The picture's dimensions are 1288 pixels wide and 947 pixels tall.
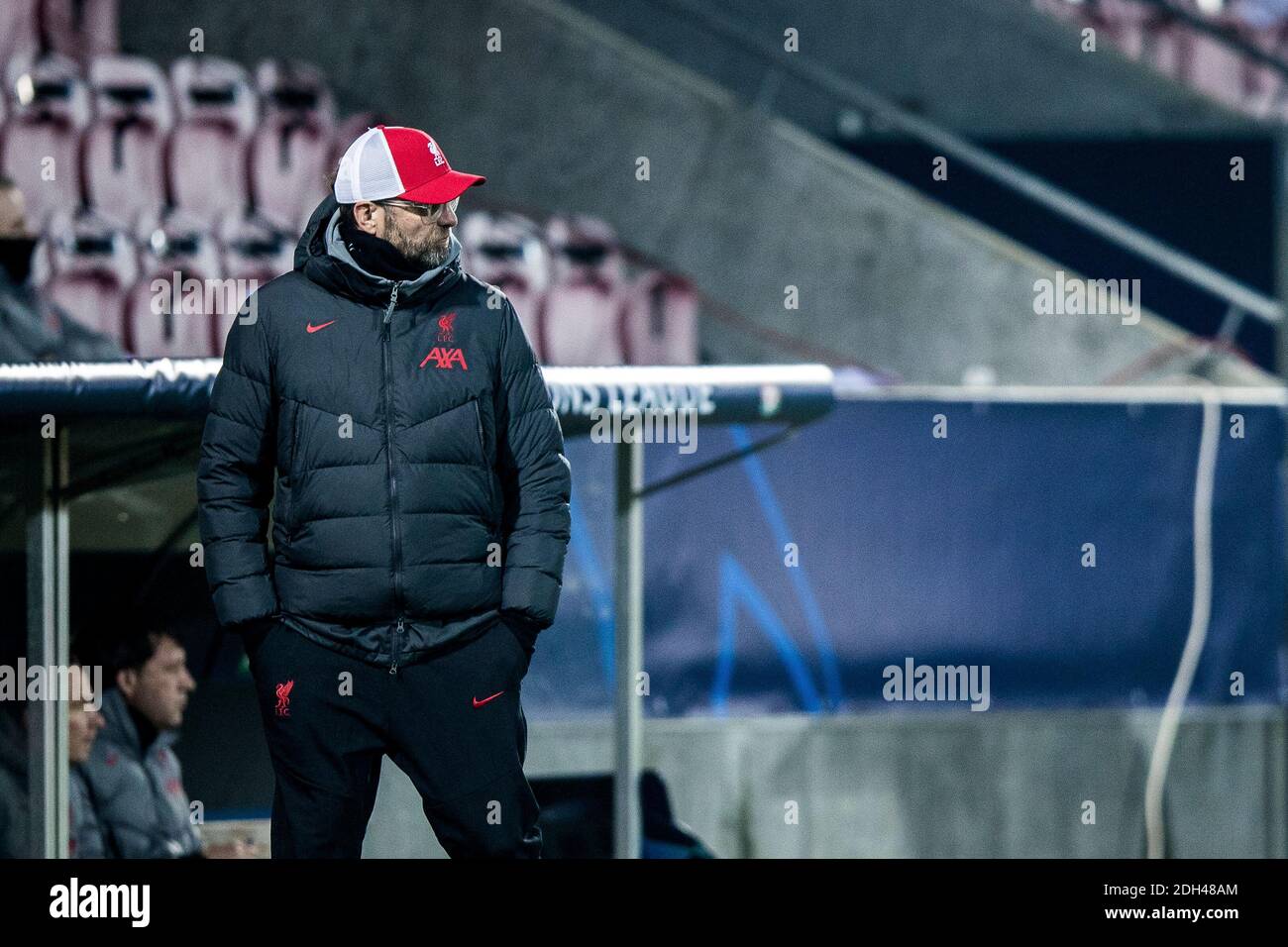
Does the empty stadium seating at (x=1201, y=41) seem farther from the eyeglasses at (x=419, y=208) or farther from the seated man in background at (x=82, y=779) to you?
the eyeglasses at (x=419, y=208)

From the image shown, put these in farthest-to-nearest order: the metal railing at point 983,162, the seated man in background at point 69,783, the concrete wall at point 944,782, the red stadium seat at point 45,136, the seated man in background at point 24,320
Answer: the metal railing at point 983,162 < the red stadium seat at point 45,136 < the concrete wall at point 944,782 < the seated man in background at point 24,320 < the seated man in background at point 69,783

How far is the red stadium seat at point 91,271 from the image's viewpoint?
1063 cm

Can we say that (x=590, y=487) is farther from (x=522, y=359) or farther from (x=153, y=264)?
(x=522, y=359)

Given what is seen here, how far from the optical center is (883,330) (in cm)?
1139

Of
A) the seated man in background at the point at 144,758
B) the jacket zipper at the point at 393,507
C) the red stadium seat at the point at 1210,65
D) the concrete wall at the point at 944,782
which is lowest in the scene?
the concrete wall at the point at 944,782

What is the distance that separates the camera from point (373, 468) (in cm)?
473

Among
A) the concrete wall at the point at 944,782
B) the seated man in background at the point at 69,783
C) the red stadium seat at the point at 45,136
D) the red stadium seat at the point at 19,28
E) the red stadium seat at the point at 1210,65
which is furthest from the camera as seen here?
the red stadium seat at the point at 1210,65

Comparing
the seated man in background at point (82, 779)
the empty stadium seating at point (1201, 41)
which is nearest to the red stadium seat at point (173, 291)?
the seated man in background at point (82, 779)

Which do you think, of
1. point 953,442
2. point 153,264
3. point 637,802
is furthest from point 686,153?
point 637,802

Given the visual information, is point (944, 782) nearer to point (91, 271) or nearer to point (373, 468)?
point (91, 271)

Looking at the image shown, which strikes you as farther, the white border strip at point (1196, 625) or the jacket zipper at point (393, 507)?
Result: the white border strip at point (1196, 625)

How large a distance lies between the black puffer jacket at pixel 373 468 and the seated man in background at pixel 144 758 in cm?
229

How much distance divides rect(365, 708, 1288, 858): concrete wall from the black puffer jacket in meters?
5.62

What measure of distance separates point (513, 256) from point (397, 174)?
21.2 feet
